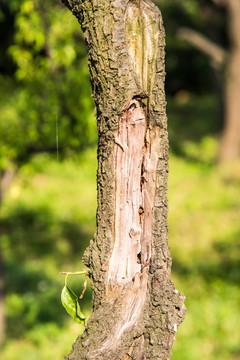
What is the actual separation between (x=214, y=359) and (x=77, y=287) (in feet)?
6.86

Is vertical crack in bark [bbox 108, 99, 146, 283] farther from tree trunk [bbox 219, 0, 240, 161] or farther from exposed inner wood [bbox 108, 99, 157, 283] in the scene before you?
tree trunk [bbox 219, 0, 240, 161]

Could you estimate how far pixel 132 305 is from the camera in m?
1.81

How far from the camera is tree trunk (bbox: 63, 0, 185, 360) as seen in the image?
1681 mm

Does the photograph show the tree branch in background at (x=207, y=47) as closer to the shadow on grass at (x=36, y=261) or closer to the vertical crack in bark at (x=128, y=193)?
the shadow on grass at (x=36, y=261)

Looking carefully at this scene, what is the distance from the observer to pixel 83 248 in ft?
25.4

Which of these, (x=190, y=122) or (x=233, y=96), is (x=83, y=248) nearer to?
(x=233, y=96)

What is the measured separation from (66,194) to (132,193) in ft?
27.6

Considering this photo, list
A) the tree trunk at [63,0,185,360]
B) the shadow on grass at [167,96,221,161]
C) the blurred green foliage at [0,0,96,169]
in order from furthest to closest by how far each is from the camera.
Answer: the shadow on grass at [167,96,221,161]
the blurred green foliage at [0,0,96,169]
the tree trunk at [63,0,185,360]

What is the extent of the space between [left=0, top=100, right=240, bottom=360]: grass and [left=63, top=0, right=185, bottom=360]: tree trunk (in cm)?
286

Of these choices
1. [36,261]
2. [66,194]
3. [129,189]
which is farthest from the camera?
[66,194]

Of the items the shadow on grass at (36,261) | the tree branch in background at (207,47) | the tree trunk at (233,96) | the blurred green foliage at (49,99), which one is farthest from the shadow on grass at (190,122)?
the blurred green foliage at (49,99)

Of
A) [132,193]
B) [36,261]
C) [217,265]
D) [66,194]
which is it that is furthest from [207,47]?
[132,193]

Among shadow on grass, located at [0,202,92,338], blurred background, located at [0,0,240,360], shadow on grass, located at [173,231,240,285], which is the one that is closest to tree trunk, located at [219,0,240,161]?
blurred background, located at [0,0,240,360]

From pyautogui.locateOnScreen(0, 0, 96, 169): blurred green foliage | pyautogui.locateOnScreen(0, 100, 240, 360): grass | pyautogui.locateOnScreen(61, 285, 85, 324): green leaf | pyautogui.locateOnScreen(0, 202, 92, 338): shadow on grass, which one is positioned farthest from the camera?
pyautogui.locateOnScreen(0, 202, 92, 338): shadow on grass
